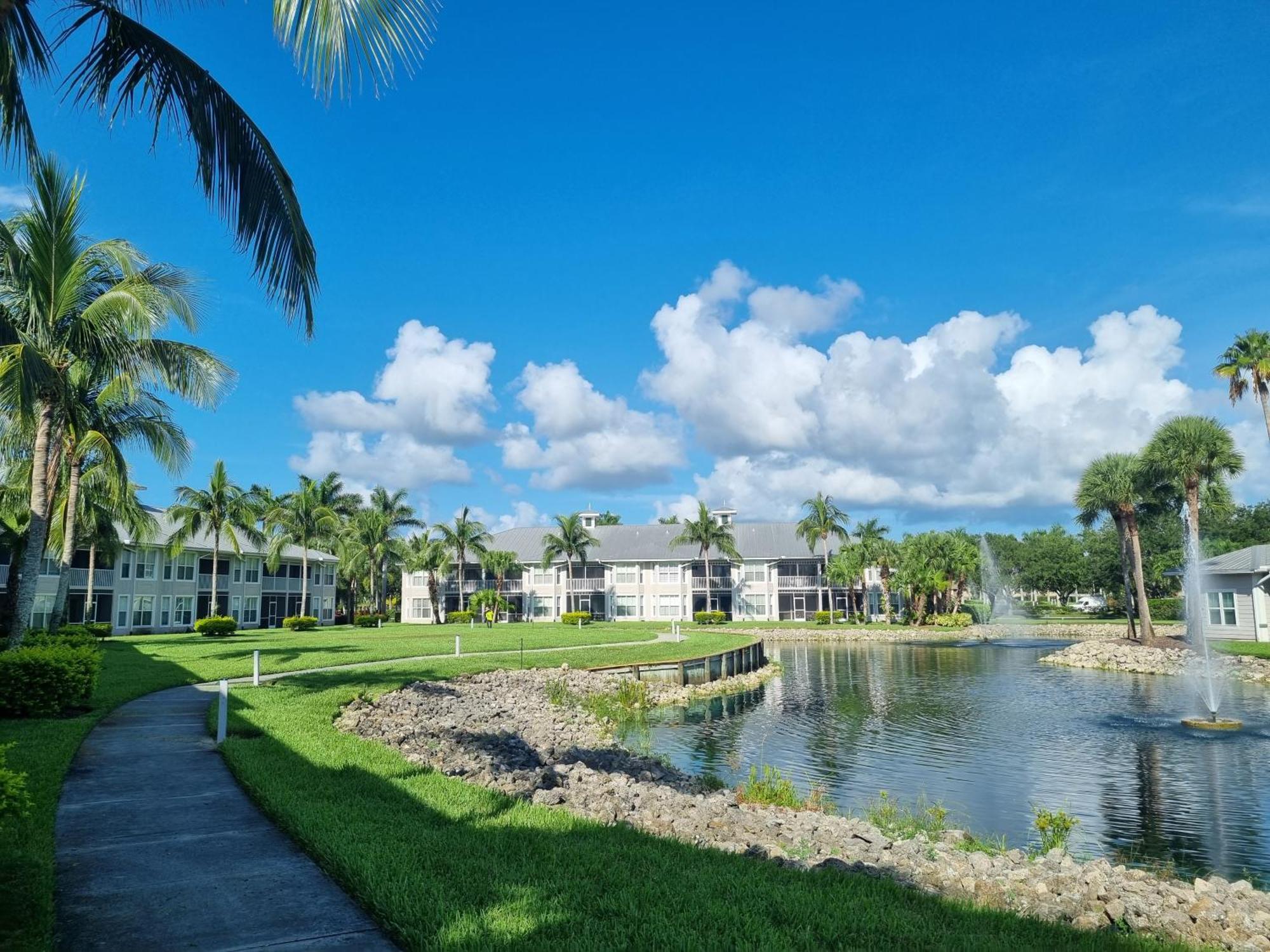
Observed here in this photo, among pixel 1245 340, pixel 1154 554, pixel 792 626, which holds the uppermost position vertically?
pixel 1245 340

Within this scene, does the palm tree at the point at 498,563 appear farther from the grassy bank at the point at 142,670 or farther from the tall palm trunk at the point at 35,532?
the tall palm trunk at the point at 35,532

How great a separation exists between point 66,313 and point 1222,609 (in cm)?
5034

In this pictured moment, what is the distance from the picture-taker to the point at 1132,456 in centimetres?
4256

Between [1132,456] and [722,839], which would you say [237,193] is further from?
[1132,456]

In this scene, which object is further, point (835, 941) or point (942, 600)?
point (942, 600)

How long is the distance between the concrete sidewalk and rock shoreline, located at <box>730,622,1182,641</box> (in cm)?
4650

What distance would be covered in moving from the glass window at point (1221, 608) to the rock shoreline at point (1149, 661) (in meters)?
5.05

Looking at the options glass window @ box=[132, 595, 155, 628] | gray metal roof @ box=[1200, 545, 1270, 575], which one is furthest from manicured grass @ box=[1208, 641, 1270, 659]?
glass window @ box=[132, 595, 155, 628]

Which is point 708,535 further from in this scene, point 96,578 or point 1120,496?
point 96,578

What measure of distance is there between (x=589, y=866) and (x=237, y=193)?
249 inches

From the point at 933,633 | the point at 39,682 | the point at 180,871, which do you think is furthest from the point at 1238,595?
the point at 39,682

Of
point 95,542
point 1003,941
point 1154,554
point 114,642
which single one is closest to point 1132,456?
point 1003,941

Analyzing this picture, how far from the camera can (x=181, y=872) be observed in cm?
664

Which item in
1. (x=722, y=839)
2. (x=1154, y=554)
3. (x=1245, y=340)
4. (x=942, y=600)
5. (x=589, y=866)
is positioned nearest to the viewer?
(x=589, y=866)
